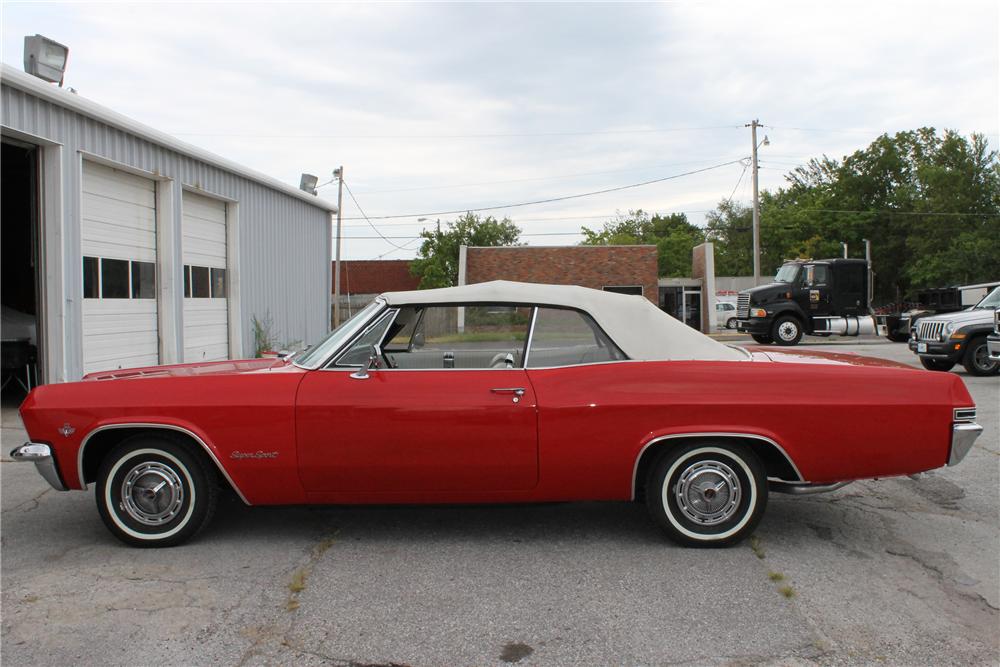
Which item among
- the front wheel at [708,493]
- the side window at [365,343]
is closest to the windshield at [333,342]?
the side window at [365,343]

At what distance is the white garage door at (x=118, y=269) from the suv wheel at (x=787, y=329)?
17245mm

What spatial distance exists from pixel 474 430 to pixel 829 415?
73.5 inches

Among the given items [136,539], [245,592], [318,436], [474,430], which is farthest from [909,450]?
[136,539]

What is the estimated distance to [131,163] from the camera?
35.6 ft

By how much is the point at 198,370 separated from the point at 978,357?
41.4 feet

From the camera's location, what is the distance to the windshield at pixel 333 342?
423cm

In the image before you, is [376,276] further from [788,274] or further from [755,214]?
[788,274]

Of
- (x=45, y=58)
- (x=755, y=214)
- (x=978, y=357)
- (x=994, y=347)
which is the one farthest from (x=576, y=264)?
(x=45, y=58)

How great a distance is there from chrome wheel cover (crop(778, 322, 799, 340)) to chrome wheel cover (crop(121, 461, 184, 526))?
68.6ft

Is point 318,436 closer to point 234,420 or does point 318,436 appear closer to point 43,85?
point 234,420

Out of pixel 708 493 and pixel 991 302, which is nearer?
pixel 708 493

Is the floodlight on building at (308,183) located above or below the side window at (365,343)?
above

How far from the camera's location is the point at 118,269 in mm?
10836

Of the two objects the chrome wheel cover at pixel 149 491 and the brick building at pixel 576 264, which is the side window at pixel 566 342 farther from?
the brick building at pixel 576 264
